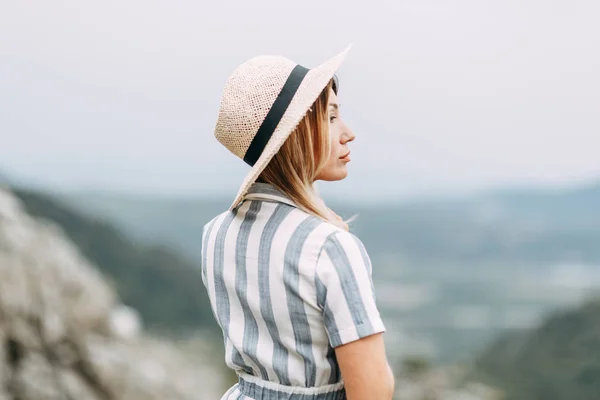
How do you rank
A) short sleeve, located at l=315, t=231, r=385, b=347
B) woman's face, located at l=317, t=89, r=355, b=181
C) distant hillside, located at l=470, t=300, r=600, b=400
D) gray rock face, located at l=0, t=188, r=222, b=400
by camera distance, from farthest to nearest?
distant hillside, located at l=470, t=300, r=600, b=400 → gray rock face, located at l=0, t=188, r=222, b=400 → woman's face, located at l=317, t=89, r=355, b=181 → short sleeve, located at l=315, t=231, r=385, b=347

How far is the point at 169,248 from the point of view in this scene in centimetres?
405

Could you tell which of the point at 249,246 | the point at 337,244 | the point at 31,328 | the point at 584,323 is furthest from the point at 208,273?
the point at 584,323

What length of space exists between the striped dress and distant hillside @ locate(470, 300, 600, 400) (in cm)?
312

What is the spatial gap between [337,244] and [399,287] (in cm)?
313

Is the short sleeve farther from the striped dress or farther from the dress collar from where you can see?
the dress collar

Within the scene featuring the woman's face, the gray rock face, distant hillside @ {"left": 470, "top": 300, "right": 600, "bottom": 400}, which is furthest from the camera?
distant hillside @ {"left": 470, "top": 300, "right": 600, "bottom": 400}

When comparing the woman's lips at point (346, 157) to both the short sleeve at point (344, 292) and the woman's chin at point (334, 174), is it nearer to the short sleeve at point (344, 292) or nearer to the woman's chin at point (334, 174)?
the woman's chin at point (334, 174)

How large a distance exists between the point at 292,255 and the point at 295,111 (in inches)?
7.3

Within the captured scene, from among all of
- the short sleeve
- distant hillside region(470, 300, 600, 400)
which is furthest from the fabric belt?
distant hillside region(470, 300, 600, 400)

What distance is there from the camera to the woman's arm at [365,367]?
95cm

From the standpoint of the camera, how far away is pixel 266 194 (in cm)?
104

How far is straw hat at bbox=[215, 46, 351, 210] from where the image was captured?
39.4 inches

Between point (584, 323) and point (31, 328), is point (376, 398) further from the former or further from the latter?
point (584, 323)

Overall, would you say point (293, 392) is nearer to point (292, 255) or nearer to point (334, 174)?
point (292, 255)
